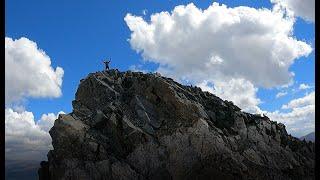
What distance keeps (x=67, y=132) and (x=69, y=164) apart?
7925 millimetres

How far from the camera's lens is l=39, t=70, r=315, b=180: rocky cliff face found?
9244 cm

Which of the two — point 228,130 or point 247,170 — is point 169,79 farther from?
point 247,170

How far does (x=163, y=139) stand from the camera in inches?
3846

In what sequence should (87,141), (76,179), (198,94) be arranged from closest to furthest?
(76,179) < (87,141) < (198,94)

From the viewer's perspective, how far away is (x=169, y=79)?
11362 centimetres

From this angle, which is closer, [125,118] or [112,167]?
[112,167]

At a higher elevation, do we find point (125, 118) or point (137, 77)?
point (137, 77)

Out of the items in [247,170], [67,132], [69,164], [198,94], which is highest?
[198,94]

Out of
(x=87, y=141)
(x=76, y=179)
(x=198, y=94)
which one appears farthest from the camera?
(x=198, y=94)

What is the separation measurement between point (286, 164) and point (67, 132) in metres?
51.1

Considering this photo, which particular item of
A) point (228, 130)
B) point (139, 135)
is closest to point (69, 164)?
point (139, 135)

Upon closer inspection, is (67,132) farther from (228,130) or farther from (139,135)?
(228,130)

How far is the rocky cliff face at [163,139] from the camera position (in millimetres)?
92438

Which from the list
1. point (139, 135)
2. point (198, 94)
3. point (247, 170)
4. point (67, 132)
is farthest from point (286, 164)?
point (67, 132)
